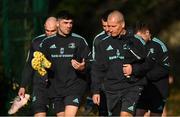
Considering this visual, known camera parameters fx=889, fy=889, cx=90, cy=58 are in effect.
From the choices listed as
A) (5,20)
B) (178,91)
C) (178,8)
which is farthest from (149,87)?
(178,8)

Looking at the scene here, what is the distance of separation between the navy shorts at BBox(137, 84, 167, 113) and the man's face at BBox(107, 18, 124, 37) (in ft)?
6.25

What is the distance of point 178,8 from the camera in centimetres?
3025

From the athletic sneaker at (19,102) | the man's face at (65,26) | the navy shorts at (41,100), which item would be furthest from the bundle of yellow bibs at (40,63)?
the athletic sneaker at (19,102)

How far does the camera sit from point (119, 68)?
527 inches

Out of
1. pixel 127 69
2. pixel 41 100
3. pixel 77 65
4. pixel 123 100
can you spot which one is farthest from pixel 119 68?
pixel 41 100

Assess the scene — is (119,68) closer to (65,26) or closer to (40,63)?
(65,26)

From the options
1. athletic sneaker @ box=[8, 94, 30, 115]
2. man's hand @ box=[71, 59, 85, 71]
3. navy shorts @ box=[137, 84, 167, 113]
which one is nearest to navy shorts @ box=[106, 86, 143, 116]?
man's hand @ box=[71, 59, 85, 71]

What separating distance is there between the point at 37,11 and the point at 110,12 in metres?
4.15

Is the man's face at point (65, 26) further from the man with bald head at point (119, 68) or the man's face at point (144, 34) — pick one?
the man's face at point (144, 34)

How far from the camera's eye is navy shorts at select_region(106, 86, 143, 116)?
13.3 metres

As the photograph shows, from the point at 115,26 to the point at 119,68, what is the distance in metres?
0.65

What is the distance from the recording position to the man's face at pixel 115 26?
1321 centimetres

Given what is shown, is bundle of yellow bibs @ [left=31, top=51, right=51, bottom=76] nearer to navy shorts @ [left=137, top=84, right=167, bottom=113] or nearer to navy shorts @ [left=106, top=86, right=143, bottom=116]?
navy shorts @ [left=106, top=86, right=143, bottom=116]

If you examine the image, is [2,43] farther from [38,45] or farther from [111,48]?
[111,48]
